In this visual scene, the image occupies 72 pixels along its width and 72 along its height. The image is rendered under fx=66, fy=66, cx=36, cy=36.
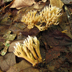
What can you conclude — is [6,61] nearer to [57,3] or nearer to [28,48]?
[28,48]

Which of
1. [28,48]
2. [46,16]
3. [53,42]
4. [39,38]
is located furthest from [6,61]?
[46,16]

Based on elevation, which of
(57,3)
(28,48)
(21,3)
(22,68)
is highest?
(21,3)

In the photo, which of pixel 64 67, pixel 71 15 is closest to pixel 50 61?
pixel 64 67

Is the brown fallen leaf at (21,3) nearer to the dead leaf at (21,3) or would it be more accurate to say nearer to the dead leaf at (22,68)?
the dead leaf at (21,3)

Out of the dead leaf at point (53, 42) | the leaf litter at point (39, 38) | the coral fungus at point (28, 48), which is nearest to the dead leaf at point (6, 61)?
the leaf litter at point (39, 38)

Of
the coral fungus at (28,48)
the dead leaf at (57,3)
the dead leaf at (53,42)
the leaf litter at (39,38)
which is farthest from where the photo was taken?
the dead leaf at (57,3)

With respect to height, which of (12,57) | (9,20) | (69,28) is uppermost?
(9,20)

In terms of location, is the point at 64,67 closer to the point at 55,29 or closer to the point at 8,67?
the point at 55,29
